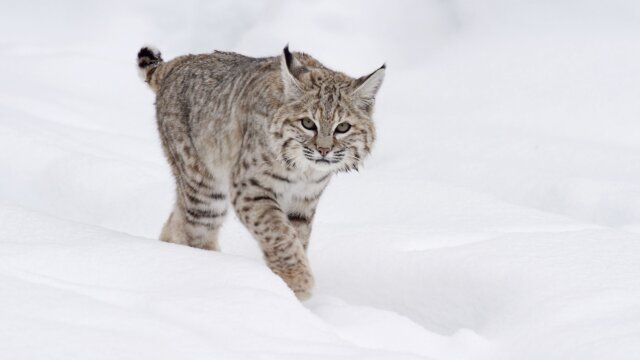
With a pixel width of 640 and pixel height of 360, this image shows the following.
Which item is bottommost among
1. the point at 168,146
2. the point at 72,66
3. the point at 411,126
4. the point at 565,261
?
the point at 565,261

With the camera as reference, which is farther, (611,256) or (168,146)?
(168,146)

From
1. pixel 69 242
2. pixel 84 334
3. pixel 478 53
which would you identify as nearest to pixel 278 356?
pixel 84 334

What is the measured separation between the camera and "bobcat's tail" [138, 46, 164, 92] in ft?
19.5

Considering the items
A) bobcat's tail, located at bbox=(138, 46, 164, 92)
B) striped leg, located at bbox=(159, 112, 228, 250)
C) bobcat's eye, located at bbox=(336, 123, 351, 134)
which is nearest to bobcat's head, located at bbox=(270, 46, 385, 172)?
bobcat's eye, located at bbox=(336, 123, 351, 134)

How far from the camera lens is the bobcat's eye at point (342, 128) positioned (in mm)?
4641

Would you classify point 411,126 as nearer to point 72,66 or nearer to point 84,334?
point 72,66

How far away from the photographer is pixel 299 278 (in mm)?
4648

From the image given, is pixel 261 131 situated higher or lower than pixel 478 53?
lower

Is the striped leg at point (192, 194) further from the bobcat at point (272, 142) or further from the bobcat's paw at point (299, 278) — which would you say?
the bobcat's paw at point (299, 278)

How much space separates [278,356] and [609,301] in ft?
5.73

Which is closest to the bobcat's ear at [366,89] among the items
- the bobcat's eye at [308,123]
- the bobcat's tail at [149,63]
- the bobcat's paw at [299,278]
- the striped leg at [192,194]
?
the bobcat's eye at [308,123]

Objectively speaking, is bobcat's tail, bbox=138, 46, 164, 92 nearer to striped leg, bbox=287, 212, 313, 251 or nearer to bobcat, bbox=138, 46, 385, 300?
bobcat, bbox=138, 46, 385, 300

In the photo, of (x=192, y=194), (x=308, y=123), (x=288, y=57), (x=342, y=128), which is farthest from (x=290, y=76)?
(x=192, y=194)

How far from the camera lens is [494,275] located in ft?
15.8
